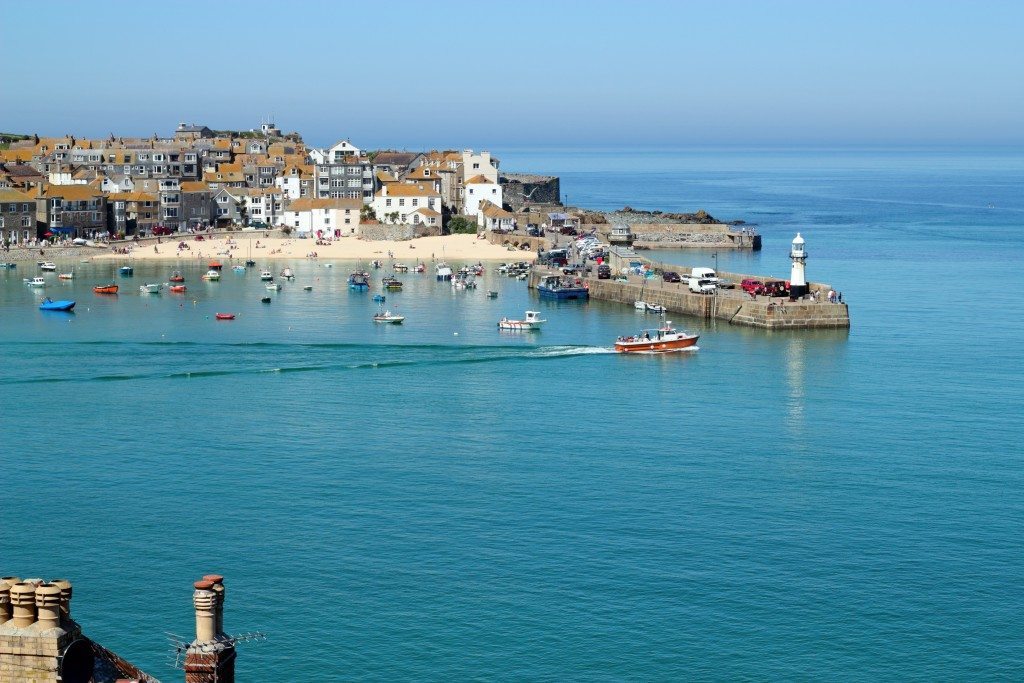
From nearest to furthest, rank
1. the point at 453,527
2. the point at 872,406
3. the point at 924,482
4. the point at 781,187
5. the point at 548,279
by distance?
the point at 453,527
the point at 924,482
the point at 872,406
the point at 548,279
the point at 781,187

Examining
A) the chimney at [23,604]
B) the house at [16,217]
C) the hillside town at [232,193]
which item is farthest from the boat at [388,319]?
the chimney at [23,604]

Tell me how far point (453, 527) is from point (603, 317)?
33.2 m

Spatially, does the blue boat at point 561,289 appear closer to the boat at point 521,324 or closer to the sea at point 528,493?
the sea at point 528,493

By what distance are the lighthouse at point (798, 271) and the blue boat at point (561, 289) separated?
39.7ft

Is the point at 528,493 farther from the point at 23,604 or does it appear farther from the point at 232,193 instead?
the point at 232,193

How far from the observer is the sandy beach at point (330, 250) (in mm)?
84750

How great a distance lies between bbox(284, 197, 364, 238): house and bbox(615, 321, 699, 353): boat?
4617 cm

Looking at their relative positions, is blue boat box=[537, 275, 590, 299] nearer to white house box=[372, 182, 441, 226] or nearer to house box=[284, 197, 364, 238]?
white house box=[372, 182, 441, 226]

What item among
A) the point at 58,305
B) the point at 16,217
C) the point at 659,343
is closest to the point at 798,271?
the point at 659,343

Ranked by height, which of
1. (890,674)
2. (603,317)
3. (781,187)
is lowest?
(890,674)

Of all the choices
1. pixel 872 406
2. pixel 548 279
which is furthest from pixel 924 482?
pixel 548 279

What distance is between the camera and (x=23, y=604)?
984cm

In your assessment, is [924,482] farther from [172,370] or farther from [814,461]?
[172,370]

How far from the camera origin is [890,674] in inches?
803
